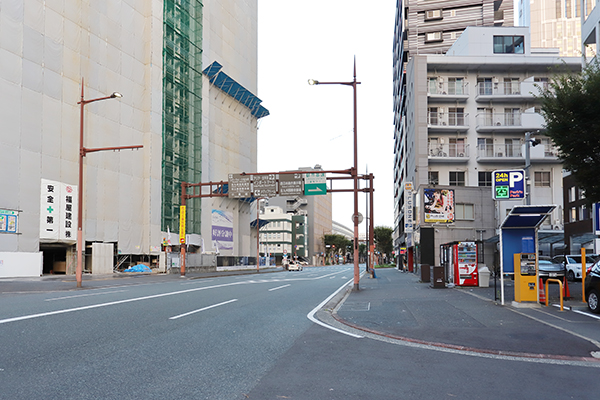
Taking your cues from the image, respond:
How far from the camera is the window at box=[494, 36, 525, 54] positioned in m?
52.5

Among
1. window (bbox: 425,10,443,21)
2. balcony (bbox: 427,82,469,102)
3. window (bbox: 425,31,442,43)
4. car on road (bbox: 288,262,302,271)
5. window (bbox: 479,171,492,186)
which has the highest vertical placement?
window (bbox: 425,10,443,21)

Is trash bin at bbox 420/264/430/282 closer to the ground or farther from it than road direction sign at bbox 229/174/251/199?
closer to the ground

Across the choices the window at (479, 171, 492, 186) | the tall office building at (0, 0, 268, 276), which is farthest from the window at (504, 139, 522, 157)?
the tall office building at (0, 0, 268, 276)

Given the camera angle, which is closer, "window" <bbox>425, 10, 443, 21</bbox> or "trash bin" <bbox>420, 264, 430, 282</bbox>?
"trash bin" <bbox>420, 264, 430, 282</bbox>

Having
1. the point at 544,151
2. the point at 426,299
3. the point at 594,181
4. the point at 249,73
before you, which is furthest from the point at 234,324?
the point at 249,73

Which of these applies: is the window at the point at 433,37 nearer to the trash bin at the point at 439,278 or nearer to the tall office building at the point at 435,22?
the tall office building at the point at 435,22

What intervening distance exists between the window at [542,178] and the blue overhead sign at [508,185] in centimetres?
3255

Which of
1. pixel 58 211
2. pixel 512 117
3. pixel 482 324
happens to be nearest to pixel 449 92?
pixel 512 117

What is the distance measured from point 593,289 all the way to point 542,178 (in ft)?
124

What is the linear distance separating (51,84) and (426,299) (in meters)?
35.1

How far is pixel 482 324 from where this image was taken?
11.1 metres

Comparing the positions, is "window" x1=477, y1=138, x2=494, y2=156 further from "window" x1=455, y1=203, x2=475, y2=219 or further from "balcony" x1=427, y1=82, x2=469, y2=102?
"window" x1=455, y1=203, x2=475, y2=219

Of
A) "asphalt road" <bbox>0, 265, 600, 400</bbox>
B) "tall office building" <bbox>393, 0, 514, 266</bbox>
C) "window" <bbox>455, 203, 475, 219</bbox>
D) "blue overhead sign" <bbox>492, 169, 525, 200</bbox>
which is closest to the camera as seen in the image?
"asphalt road" <bbox>0, 265, 600, 400</bbox>

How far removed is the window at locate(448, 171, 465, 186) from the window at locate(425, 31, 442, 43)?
29069 mm
